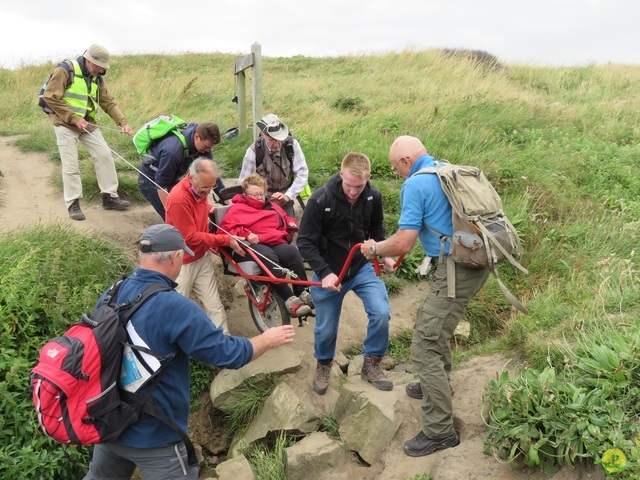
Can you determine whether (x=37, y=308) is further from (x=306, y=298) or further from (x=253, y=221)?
(x=306, y=298)

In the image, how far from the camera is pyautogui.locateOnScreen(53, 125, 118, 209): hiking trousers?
672cm

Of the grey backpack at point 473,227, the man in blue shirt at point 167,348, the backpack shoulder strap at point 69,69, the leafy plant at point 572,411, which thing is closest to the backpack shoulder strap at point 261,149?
the backpack shoulder strap at point 69,69

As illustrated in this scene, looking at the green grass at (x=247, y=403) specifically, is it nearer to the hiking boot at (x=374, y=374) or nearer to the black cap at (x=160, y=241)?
the hiking boot at (x=374, y=374)

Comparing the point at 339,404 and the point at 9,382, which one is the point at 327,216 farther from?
the point at 9,382

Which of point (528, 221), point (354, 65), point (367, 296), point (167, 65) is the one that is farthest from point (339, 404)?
point (167, 65)

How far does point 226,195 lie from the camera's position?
5.63 m

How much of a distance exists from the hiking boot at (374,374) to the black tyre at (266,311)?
104cm

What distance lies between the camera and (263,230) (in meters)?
5.43

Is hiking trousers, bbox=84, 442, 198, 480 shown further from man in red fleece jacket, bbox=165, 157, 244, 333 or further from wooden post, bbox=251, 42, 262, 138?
wooden post, bbox=251, 42, 262, 138

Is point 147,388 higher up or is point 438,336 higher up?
point 147,388

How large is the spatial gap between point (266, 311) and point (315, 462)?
1.87 m

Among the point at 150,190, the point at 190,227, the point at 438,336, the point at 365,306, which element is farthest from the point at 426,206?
the point at 150,190

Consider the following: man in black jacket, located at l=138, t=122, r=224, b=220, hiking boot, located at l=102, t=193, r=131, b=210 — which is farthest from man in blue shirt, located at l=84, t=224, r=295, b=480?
hiking boot, located at l=102, t=193, r=131, b=210

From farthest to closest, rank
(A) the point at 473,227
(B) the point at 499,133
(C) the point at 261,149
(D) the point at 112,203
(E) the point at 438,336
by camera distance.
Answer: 1. (B) the point at 499,133
2. (D) the point at 112,203
3. (C) the point at 261,149
4. (E) the point at 438,336
5. (A) the point at 473,227
